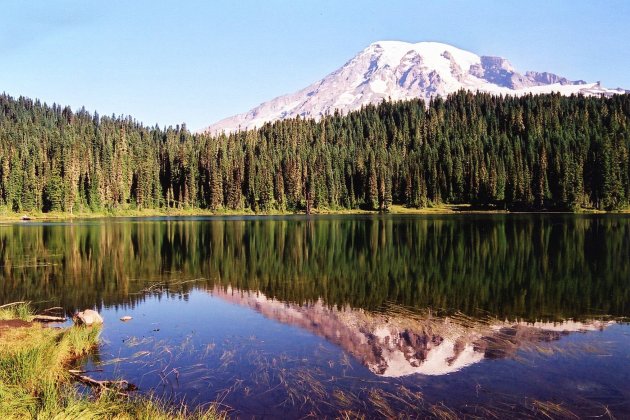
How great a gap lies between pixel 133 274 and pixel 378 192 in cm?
16189

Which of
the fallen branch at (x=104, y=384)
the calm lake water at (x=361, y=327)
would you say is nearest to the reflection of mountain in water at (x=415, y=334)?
the calm lake water at (x=361, y=327)

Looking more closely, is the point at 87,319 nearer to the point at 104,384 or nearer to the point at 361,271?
the point at 104,384

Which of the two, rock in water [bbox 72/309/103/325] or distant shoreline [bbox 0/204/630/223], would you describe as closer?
rock in water [bbox 72/309/103/325]

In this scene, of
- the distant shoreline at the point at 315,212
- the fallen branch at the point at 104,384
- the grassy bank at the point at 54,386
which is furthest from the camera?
the distant shoreline at the point at 315,212

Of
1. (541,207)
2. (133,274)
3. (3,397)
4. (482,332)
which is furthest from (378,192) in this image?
(3,397)

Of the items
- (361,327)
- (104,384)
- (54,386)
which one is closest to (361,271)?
(361,327)

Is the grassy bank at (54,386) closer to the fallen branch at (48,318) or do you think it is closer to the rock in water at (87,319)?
the rock in water at (87,319)

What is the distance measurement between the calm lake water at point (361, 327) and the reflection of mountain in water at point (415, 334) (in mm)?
101

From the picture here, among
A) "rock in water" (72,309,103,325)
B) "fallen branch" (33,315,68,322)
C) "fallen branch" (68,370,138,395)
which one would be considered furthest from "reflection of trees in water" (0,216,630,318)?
"fallen branch" (68,370,138,395)

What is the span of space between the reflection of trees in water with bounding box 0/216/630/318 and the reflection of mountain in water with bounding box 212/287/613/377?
2.27 metres

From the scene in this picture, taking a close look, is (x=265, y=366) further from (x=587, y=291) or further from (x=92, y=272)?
(x=92, y=272)

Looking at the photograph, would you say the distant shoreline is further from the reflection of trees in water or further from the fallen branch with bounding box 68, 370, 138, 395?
the fallen branch with bounding box 68, 370, 138, 395

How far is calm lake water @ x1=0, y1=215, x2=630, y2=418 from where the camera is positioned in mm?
15328

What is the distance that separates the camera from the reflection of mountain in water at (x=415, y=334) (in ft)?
60.5
